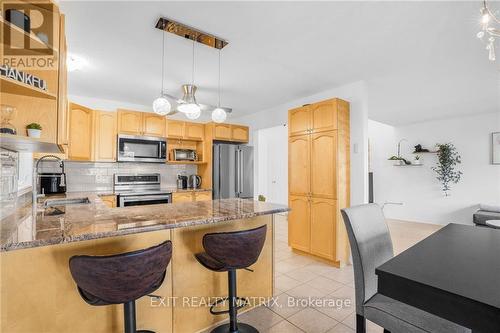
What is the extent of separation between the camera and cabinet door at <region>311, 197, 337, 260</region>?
3.21 metres

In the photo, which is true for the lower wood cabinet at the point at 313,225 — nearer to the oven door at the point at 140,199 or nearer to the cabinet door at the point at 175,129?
the oven door at the point at 140,199

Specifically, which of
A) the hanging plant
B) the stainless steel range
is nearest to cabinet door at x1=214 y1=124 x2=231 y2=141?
the stainless steel range

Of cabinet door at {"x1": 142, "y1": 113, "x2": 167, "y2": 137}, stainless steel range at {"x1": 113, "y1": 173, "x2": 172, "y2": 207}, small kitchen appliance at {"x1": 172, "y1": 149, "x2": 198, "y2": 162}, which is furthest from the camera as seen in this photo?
small kitchen appliance at {"x1": 172, "y1": 149, "x2": 198, "y2": 162}

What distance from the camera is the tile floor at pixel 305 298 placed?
1968mm

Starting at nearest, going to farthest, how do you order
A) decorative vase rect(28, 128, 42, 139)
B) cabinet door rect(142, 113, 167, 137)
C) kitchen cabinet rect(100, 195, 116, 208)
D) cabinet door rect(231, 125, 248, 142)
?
1. decorative vase rect(28, 128, 42, 139)
2. kitchen cabinet rect(100, 195, 116, 208)
3. cabinet door rect(142, 113, 167, 137)
4. cabinet door rect(231, 125, 248, 142)

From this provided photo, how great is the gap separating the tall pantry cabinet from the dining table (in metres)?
2.01

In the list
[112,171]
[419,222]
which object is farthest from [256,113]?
[419,222]

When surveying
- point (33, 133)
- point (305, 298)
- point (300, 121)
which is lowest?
point (305, 298)

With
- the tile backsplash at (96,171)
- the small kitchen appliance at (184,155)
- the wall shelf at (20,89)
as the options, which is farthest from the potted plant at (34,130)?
the small kitchen appliance at (184,155)

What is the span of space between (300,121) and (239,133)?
1849 mm

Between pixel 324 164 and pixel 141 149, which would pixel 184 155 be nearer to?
pixel 141 149

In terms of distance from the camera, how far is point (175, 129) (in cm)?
473

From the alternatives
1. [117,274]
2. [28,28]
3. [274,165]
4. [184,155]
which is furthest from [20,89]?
[274,165]

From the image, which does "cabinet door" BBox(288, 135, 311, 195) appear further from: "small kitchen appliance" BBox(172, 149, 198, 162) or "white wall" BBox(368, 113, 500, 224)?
"white wall" BBox(368, 113, 500, 224)
